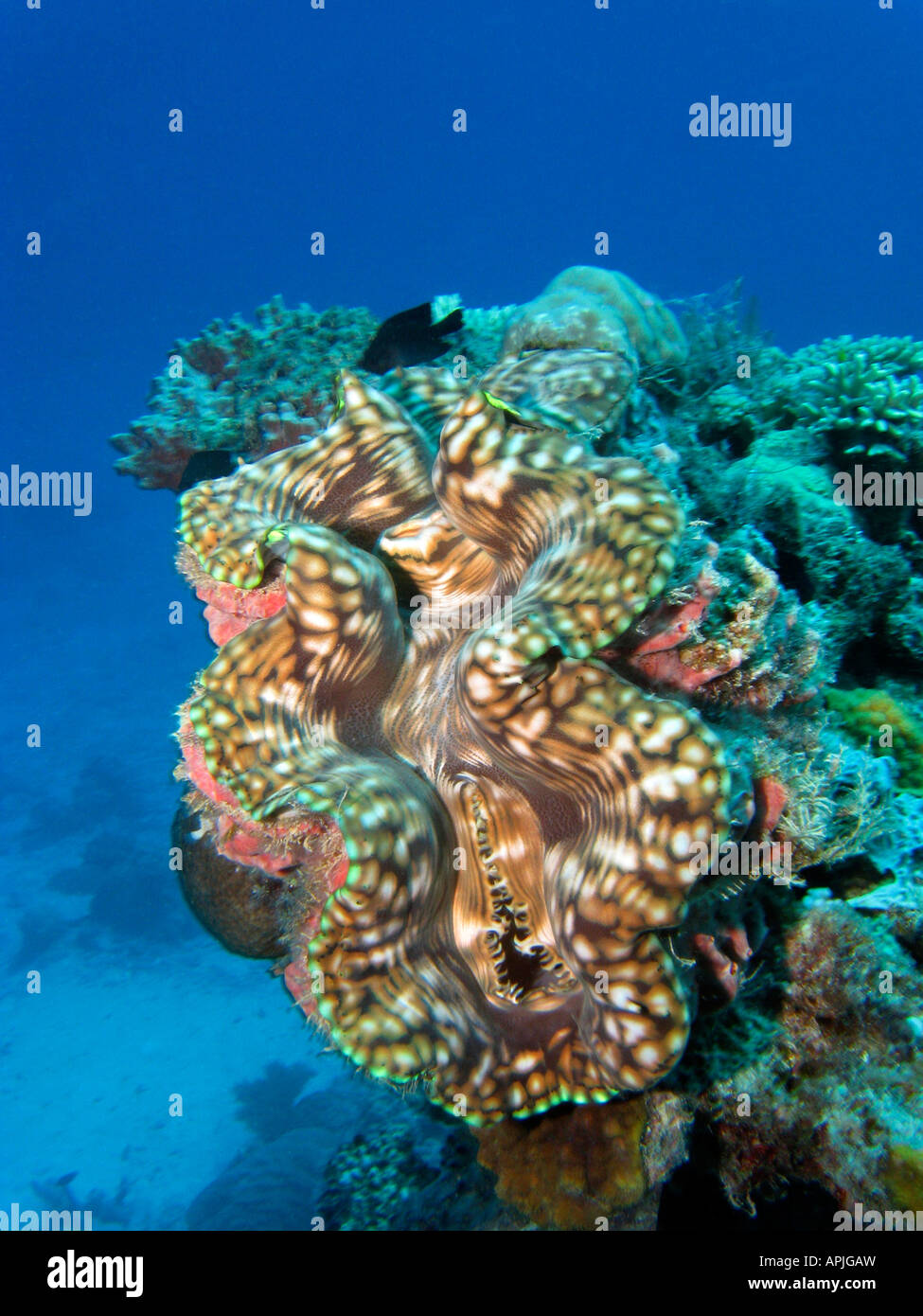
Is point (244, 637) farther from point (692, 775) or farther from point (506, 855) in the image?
point (692, 775)

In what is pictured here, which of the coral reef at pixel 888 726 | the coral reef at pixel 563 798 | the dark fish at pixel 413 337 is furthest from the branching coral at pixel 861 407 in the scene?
the dark fish at pixel 413 337

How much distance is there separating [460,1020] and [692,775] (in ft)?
3.60

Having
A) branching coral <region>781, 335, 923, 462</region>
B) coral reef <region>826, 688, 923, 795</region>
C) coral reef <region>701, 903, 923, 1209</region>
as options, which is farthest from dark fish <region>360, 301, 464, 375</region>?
coral reef <region>701, 903, 923, 1209</region>

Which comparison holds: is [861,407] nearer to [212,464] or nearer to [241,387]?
[241,387]

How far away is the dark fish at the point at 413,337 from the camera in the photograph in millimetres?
4664

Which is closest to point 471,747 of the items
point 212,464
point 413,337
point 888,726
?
point 888,726

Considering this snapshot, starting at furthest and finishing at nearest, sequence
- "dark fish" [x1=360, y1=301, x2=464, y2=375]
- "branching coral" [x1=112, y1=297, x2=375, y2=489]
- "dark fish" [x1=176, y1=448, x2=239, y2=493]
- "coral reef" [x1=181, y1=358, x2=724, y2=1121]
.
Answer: "dark fish" [x1=176, y1=448, x2=239, y2=493]
"branching coral" [x1=112, y1=297, x2=375, y2=489]
"dark fish" [x1=360, y1=301, x2=464, y2=375]
"coral reef" [x1=181, y1=358, x2=724, y2=1121]

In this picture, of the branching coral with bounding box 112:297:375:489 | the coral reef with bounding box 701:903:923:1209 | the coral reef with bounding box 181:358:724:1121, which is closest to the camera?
the coral reef with bounding box 181:358:724:1121

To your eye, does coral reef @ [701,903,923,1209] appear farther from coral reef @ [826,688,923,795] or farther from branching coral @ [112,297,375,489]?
branching coral @ [112,297,375,489]

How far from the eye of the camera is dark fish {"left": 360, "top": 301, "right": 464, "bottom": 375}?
466cm

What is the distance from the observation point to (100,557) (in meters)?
60.0

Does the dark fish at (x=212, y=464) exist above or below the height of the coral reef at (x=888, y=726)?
above

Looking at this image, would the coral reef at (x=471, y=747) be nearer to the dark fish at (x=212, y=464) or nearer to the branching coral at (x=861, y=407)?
the dark fish at (x=212, y=464)
